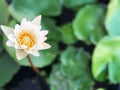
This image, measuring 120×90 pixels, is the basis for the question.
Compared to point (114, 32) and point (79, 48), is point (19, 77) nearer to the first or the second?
point (79, 48)

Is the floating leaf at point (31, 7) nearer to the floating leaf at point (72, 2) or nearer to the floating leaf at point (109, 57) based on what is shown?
the floating leaf at point (72, 2)

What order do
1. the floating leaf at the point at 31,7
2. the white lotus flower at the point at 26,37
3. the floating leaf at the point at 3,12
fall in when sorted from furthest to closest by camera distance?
the floating leaf at the point at 31,7, the floating leaf at the point at 3,12, the white lotus flower at the point at 26,37

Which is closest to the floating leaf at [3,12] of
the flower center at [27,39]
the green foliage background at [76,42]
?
the green foliage background at [76,42]

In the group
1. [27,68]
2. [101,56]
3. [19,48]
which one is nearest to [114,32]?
[101,56]

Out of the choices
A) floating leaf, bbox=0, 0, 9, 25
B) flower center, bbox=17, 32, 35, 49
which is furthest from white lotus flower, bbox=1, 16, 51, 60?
floating leaf, bbox=0, 0, 9, 25

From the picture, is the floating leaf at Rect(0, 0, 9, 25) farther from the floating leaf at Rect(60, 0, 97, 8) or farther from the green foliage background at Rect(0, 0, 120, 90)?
the floating leaf at Rect(60, 0, 97, 8)

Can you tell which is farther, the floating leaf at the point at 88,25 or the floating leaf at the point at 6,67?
the floating leaf at the point at 88,25

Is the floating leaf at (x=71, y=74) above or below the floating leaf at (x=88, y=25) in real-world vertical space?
below
